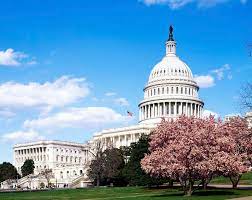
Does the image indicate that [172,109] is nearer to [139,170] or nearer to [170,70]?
[170,70]

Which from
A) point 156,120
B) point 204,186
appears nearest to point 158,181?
point 204,186

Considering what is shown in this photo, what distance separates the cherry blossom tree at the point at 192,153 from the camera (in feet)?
182

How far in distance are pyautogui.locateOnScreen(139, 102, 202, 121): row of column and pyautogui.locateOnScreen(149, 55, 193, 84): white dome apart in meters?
9.60

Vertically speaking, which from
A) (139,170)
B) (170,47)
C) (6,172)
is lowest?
(6,172)

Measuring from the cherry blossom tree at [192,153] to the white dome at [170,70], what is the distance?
125225mm

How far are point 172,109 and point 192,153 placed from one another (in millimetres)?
128188

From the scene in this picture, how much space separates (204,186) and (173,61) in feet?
415

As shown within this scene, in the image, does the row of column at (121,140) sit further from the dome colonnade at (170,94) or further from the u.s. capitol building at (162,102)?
the dome colonnade at (170,94)

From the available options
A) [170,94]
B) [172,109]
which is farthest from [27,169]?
[170,94]

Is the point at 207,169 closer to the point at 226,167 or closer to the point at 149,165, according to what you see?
the point at 226,167

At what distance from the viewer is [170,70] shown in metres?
186

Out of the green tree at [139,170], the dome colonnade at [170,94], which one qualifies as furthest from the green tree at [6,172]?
the green tree at [139,170]

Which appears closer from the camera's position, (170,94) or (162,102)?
(162,102)

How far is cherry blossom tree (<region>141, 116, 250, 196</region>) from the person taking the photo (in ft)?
182
